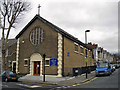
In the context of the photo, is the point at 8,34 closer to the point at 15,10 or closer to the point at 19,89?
the point at 15,10

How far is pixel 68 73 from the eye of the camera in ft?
72.0

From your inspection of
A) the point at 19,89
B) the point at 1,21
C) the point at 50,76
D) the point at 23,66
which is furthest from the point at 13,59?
the point at 19,89

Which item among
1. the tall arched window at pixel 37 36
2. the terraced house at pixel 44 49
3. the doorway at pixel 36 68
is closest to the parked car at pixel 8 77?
the terraced house at pixel 44 49

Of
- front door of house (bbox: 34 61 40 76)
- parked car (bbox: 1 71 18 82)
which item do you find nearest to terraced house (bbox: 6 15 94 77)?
front door of house (bbox: 34 61 40 76)

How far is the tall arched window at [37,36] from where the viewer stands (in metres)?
22.9

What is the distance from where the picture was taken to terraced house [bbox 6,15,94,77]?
20916 millimetres

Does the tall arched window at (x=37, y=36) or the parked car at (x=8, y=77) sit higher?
the tall arched window at (x=37, y=36)

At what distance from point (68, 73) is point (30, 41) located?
825 centimetres

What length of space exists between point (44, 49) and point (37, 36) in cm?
275

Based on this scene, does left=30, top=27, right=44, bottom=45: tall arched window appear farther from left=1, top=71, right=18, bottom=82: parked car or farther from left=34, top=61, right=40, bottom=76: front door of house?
left=1, top=71, right=18, bottom=82: parked car

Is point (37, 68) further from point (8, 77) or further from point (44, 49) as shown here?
point (8, 77)

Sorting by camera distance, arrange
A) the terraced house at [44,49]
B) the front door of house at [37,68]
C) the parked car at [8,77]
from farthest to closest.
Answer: the front door of house at [37,68], the terraced house at [44,49], the parked car at [8,77]

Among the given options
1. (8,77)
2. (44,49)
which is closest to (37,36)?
(44,49)

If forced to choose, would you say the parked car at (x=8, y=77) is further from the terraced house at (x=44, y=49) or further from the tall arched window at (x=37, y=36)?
the tall arched window at (x=37, y=36)
